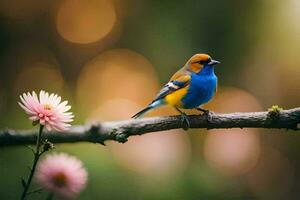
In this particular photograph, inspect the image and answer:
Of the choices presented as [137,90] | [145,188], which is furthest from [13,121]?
[137,90]

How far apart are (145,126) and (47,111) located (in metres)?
0.29

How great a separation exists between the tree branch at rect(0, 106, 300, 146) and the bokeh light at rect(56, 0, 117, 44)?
1288mm

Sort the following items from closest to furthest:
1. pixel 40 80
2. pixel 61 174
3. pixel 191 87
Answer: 1. pixel 61 174
2. pixel 191 87
3. pixel 40 80

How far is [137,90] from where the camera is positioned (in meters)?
1.86

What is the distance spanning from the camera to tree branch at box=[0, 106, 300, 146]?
65 cm

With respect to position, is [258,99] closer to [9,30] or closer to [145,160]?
[145,160]

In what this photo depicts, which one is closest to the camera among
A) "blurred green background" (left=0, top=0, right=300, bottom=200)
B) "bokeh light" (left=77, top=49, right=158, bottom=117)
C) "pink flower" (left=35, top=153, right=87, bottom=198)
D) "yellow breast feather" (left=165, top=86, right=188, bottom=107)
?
"pink flower" (left=35, top=153, right=87, bottom=198)

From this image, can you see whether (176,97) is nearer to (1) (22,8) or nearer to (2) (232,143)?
(2) (232,143)

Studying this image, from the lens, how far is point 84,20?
201 centimetres

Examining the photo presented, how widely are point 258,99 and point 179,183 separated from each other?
627mm

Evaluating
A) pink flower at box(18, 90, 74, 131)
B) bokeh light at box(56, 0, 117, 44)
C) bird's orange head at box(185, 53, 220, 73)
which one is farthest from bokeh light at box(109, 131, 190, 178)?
pink flower at box(18, 90, 74, 131)

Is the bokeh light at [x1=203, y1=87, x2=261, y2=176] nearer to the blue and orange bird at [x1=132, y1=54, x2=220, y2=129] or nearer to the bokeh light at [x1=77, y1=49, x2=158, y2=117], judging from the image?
the bokeh light at [x1=77, y1=49, x2=158, y2=117]

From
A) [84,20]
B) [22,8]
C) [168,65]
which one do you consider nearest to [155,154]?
[168,65]

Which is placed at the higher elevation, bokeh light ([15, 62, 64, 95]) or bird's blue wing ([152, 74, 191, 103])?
bokeh light ([15, 62, 64, 95])
